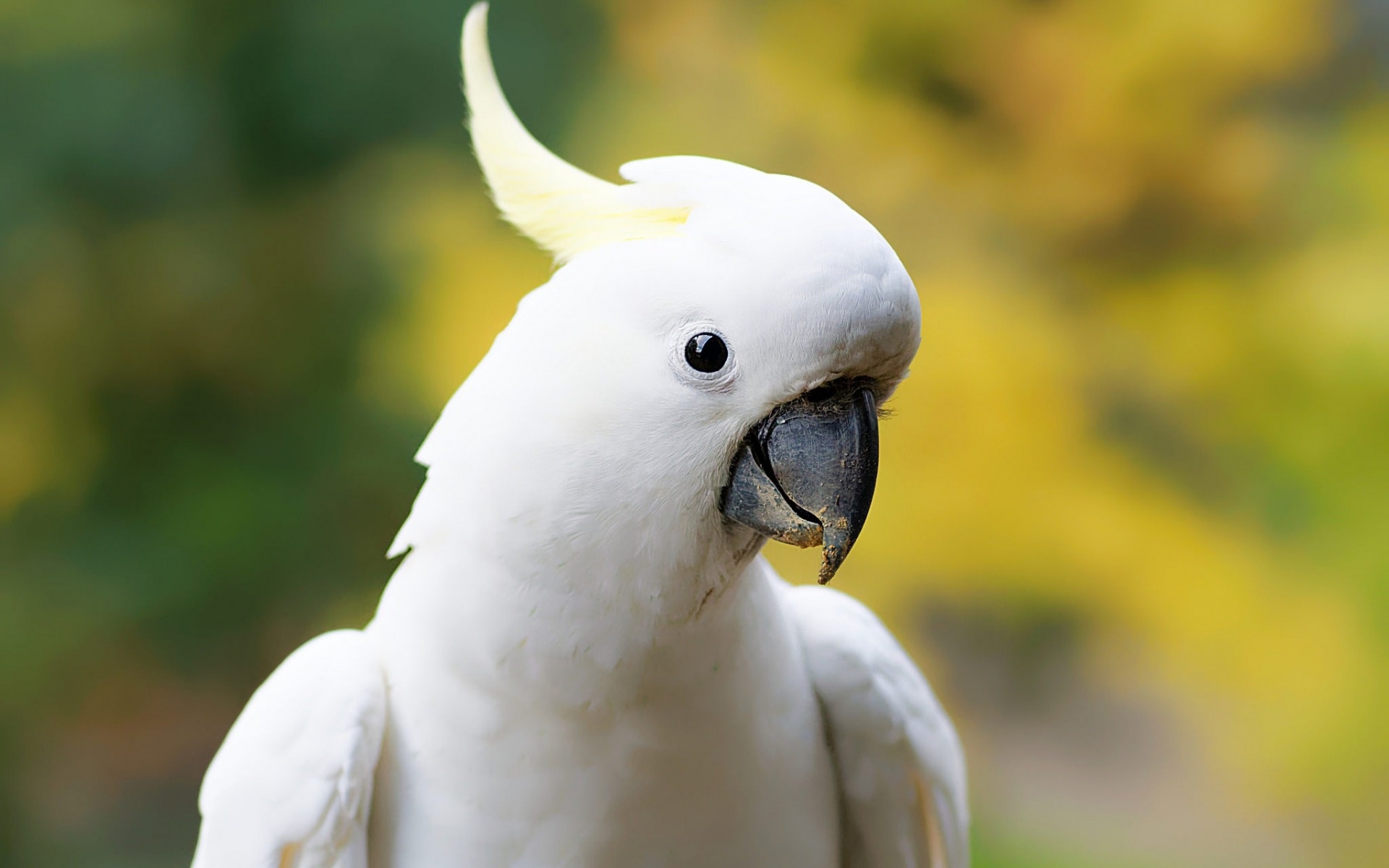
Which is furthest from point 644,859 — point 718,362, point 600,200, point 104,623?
point 104,623

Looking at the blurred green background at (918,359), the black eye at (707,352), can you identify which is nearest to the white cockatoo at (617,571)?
the black eye at (707,352)

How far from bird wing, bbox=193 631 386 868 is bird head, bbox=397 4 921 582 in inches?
10.4

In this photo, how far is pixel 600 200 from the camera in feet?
3.14

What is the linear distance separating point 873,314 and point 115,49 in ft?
6.39

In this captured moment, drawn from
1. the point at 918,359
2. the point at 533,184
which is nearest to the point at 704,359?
the point at 533,184

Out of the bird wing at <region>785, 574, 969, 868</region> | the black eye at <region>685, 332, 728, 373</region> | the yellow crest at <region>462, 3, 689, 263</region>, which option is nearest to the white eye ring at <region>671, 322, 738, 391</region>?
the black eye at <region>685, 332, 728, 373</region>

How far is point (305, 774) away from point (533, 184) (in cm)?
57

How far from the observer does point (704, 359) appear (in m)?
0.85

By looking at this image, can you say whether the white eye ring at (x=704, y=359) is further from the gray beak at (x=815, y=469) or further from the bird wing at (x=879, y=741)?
the bird wing at (x=879, y=741)

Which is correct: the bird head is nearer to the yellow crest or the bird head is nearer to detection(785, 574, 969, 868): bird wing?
the yellow crest

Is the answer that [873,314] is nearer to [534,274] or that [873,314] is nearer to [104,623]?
[534,274]

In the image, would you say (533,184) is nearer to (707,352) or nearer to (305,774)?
(707,352)

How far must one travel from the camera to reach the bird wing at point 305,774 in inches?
38.8

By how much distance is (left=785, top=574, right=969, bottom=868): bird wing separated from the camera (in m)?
1.17
